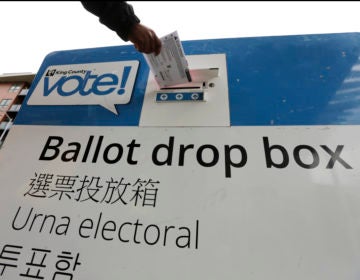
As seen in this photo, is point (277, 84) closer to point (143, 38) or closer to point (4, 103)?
point (143, 38)

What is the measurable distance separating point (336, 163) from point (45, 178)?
1047 millimetres

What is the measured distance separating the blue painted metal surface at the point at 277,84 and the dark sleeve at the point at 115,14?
299 millimetres

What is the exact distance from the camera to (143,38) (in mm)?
708

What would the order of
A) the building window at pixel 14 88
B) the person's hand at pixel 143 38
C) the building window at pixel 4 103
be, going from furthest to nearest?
the building window at pixel 4 103, the building window at pixel 14 88, the person's hand at pixel 143 38

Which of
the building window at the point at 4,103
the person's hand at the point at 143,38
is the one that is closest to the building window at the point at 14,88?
the building window at the point at 4,103

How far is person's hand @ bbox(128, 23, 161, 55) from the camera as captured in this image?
2.29 ft

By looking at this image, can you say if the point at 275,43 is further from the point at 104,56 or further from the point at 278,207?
the point at 104,56

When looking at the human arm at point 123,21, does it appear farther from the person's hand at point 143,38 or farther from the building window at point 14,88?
the building window at point 14,88

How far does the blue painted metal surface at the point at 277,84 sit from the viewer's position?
78cm

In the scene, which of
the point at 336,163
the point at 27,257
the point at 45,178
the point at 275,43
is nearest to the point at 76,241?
the point at 27,257

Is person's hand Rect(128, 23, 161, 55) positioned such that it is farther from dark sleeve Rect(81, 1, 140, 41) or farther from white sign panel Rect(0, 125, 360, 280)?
white sign panel Rect(0, 125, 360, 280)

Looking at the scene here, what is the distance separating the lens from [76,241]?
66 cm

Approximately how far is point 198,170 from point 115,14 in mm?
A: 589

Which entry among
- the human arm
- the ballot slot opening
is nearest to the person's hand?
the human arm
